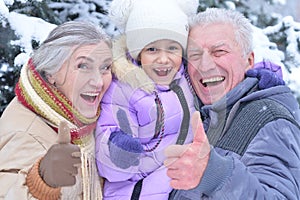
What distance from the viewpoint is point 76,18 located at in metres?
4.30

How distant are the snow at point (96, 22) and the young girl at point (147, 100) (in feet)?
3.89

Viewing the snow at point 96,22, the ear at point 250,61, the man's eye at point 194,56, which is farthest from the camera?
the snow at point 96,22

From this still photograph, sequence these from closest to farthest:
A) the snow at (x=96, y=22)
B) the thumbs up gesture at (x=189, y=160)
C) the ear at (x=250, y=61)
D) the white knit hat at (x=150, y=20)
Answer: the thumbs up gesture at (x=189, y=160), the white knit hat at (x=150, y=20), the ear at (x=250, y=61), the snow at (x=96, y=22)

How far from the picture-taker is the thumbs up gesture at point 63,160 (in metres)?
2.21

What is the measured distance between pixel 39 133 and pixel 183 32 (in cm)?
71

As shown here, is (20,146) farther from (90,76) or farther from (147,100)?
(147,100)

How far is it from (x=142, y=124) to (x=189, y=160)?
1.25 ft

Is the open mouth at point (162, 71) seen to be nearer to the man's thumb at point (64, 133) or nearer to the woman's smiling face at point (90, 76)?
the woman's smiling face at point (90, 76)

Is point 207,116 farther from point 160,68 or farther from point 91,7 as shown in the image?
point 91,7

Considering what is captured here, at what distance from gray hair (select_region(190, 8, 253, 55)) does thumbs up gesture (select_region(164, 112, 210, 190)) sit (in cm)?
77

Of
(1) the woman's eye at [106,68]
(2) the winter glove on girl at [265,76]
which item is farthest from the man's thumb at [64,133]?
(2) the winter glove on girl at [265,76]

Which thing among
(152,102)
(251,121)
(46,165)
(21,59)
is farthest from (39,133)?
(21,59)

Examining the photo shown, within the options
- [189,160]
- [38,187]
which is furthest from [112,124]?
[189,160]

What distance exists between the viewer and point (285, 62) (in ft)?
15.5
